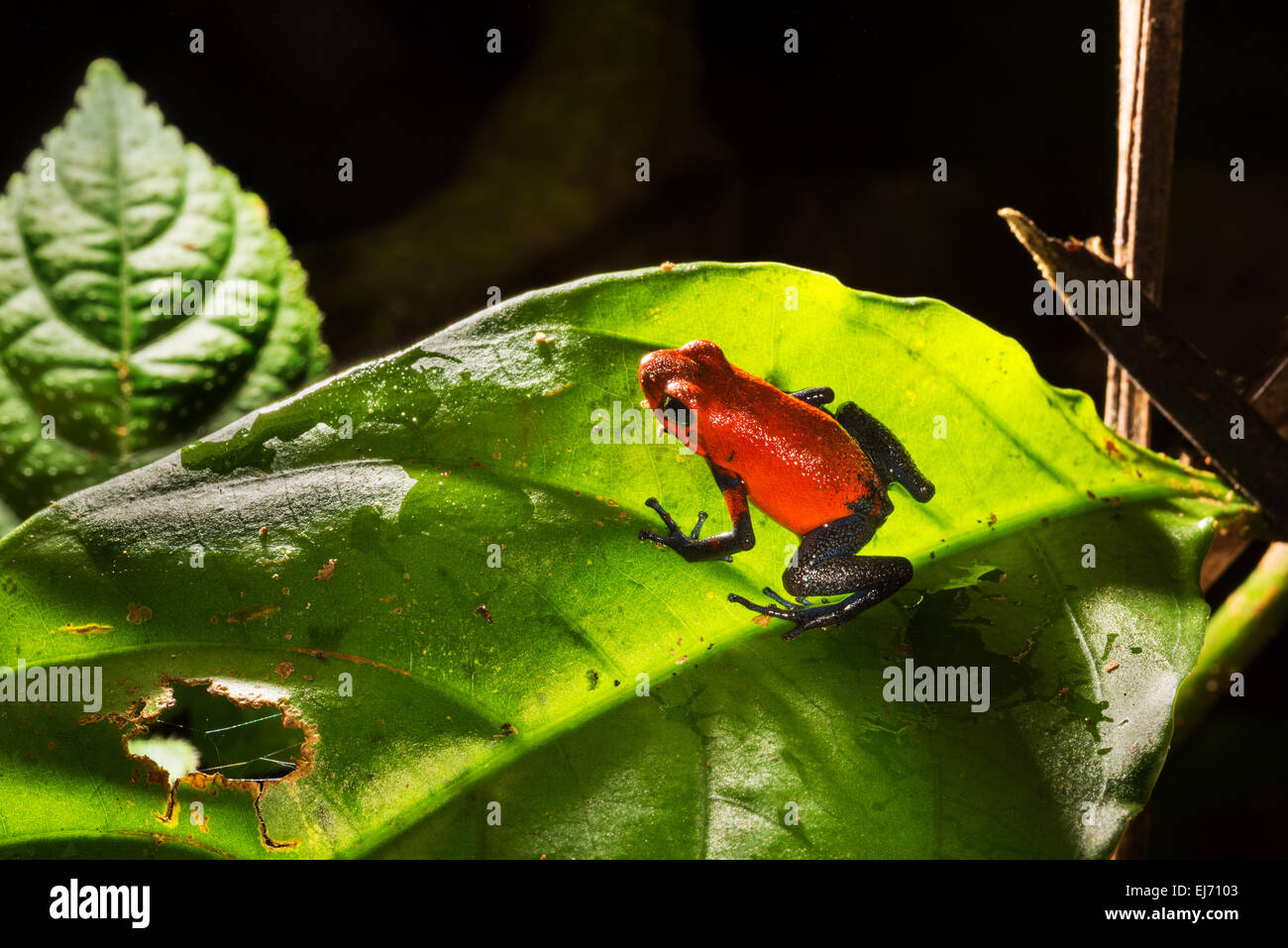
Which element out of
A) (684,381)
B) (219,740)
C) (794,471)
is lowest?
(219,740)

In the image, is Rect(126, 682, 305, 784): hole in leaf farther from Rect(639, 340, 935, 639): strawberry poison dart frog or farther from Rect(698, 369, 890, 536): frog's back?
Rect(698, 369, 890, 536): frog's back

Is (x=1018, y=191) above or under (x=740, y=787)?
above

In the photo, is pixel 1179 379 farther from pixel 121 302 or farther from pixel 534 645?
pixel 121 302

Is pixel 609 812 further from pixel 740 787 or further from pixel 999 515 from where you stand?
pixel 999 515

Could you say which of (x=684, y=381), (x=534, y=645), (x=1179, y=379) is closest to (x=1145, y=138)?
(x=1179, y=379)

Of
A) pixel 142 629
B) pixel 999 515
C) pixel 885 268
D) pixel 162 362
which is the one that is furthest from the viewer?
pixel 885 268
